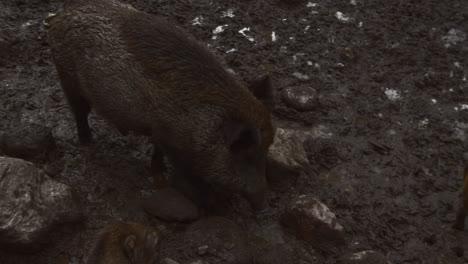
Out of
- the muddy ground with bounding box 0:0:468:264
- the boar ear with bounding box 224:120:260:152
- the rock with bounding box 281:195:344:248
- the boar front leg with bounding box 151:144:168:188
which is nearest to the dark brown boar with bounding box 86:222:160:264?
the muddy ground with bounding box 0:0:468:264

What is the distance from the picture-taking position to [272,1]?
583 centimetres

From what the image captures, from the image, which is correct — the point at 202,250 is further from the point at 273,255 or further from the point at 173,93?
the point at 173,93

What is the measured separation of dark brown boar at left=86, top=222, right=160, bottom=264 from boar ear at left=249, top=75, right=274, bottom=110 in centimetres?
120

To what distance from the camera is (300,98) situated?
467cm

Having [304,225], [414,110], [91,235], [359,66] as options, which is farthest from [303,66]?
[91,235]

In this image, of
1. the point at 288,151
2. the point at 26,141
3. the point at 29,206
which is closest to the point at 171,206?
the point at 29,206

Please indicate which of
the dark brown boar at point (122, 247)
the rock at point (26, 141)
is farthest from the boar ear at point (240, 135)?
the rock at point (26, 141)

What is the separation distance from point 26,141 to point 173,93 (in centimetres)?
125

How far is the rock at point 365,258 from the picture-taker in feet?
10.9

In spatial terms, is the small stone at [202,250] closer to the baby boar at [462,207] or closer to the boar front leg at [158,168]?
the boar front leg at [158,168]

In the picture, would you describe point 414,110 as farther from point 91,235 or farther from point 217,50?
point 91,235

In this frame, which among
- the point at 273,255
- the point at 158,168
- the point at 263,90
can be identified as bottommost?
the point at 273,255

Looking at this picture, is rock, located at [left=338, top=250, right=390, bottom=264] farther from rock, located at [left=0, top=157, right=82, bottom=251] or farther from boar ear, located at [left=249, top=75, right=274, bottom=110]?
rock, located at [left=0, top=157, right=82, bottom=251]

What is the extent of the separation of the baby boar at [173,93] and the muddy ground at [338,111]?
523 millimetres
